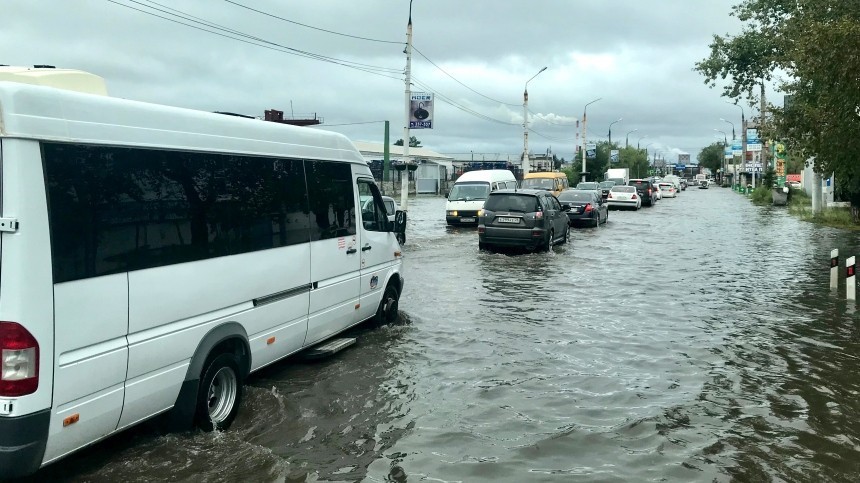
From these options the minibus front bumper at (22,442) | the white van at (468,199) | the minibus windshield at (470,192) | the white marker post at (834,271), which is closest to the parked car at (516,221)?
the white marker post at (834,271)

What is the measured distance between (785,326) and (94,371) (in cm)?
904

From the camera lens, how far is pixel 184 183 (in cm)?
519

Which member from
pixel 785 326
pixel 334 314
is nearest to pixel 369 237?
pixel 334 314

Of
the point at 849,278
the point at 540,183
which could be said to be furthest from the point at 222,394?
the point at 540,183

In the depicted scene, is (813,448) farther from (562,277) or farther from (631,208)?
(631,208)

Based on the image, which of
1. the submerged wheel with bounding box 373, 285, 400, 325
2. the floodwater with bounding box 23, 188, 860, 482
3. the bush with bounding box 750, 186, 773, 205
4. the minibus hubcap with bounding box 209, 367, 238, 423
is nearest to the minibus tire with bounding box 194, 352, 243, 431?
the minibus hubcap with bounding box 209, 367, 238, 423

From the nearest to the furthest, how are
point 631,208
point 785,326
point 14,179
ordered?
point 14,179 → point 785,326 → point 631,208

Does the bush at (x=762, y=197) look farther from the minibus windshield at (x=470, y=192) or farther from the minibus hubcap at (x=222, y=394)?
the minibus hubcap at (x=222, y=394)

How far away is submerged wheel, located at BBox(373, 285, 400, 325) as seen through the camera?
9.11m

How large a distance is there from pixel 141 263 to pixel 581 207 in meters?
24.3

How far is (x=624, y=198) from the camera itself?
42906 millimetres

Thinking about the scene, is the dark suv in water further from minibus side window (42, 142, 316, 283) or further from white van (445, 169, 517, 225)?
minibus side window (42, 142, 316, 283)

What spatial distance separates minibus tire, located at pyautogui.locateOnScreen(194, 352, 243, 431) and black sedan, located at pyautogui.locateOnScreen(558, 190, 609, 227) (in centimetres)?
2242

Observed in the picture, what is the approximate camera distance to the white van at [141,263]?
12.6 ft
